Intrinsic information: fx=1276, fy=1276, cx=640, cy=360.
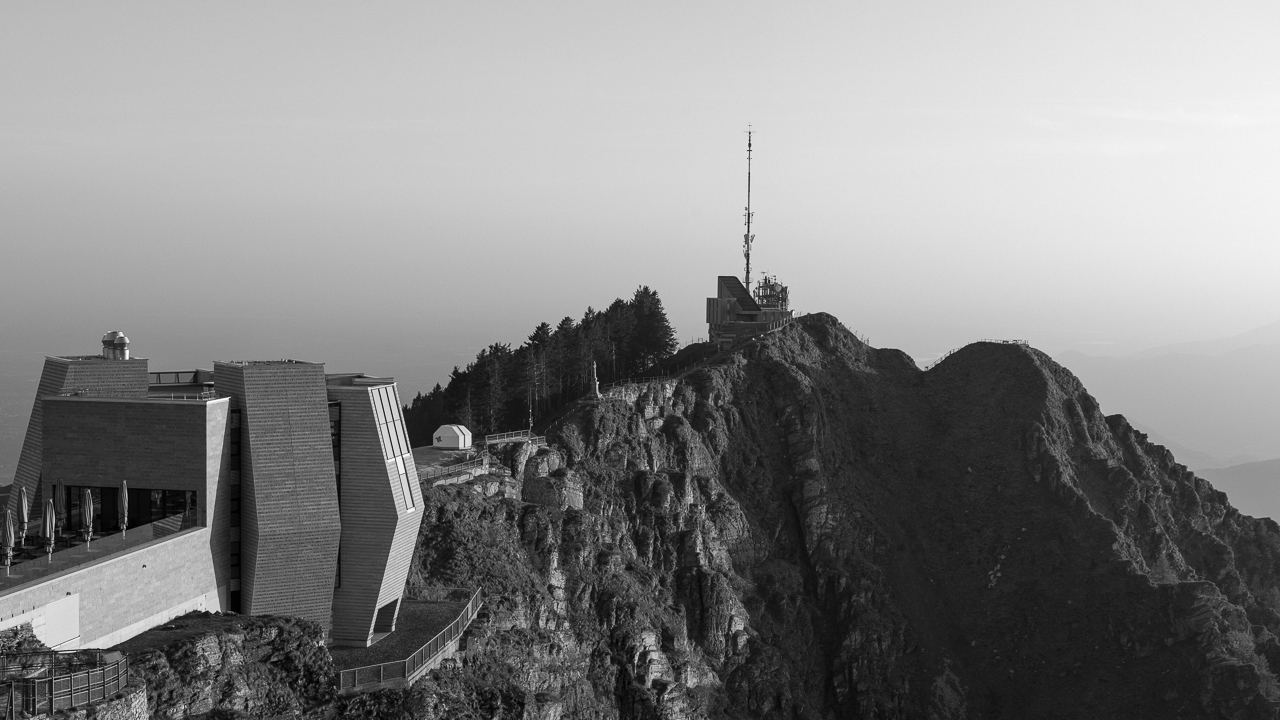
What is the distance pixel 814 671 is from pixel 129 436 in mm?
51291

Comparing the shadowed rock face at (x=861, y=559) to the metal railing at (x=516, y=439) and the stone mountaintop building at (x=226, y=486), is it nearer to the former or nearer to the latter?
the metal railing at (x=516, y=439)

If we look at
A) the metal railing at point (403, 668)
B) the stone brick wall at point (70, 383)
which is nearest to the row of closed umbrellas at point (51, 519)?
the stone brick wall at point (70, 383)

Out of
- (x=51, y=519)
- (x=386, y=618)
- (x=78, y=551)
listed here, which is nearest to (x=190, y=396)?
(x=78, y=551)

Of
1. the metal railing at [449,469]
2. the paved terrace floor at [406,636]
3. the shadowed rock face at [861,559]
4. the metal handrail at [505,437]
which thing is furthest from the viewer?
the metal handrail at [505,437]

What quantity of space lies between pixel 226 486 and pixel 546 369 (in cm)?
5153

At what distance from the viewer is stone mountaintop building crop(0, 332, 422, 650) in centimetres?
3978

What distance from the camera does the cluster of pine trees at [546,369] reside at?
291 ft

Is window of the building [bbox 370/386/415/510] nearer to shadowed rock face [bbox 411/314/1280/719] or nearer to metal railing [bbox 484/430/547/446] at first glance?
shadowed rock face [bbox 411/314/1280/719]

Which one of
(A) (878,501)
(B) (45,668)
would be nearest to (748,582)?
(A) (878,501)

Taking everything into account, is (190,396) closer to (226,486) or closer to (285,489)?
(226,486)

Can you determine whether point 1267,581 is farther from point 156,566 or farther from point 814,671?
point 156,566

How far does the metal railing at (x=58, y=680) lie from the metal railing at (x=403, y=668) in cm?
1254

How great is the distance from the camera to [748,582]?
81.8 meters

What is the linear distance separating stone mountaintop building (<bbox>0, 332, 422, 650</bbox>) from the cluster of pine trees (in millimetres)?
39955
